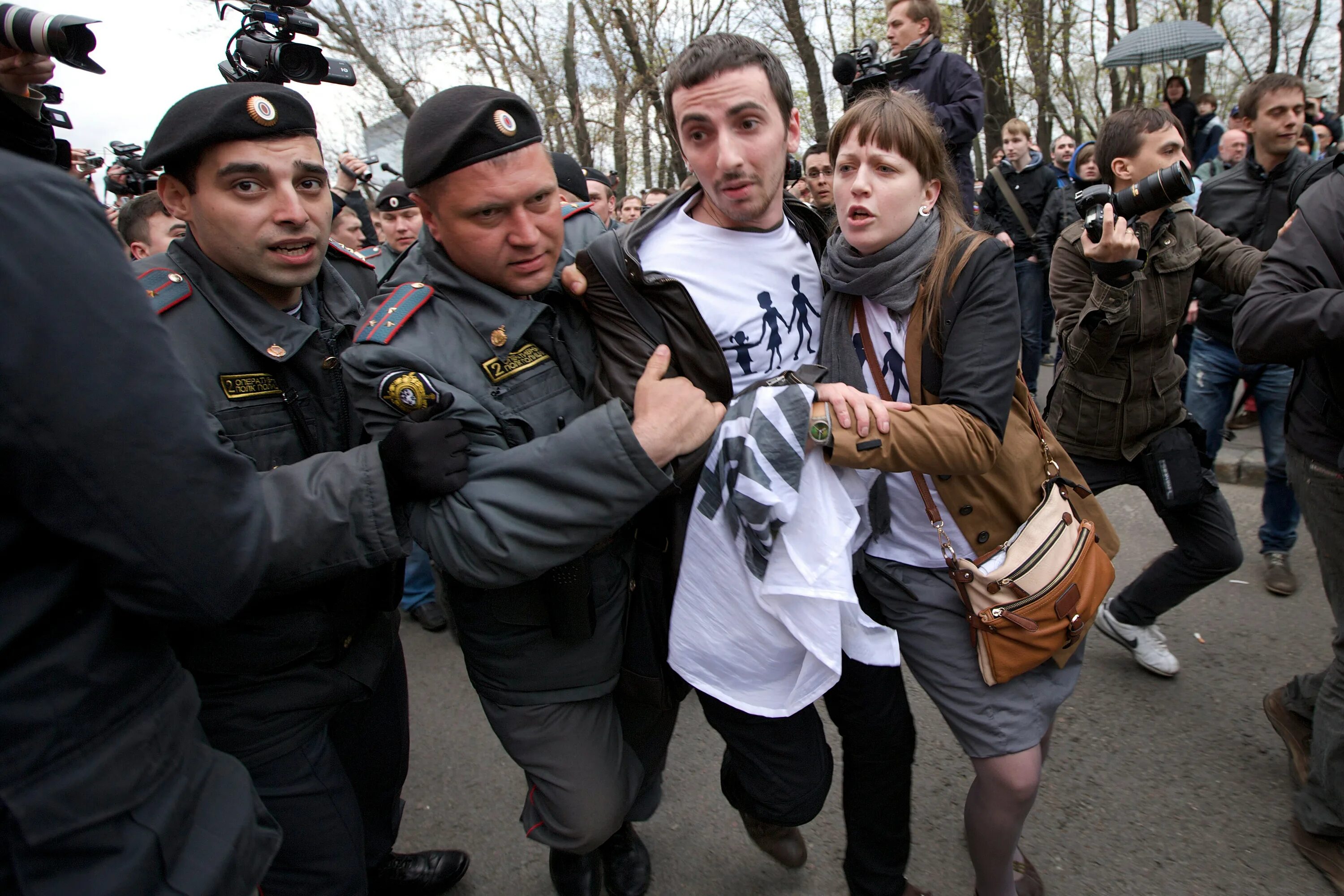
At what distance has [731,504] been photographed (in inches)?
69.4

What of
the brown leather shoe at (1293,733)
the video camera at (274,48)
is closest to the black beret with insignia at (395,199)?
the video camera at (274,48)

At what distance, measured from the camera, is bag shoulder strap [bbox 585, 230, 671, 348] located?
1860 millimetres

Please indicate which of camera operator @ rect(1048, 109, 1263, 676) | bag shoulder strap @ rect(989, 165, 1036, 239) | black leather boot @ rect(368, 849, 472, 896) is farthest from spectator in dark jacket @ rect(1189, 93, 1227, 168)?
black leather boot @ rect(368, 849, 472, 896)

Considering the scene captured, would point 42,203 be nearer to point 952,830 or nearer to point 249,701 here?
point 249,701

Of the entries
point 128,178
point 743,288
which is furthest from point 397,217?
point 743,288

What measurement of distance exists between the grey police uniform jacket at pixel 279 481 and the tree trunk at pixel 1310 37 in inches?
973

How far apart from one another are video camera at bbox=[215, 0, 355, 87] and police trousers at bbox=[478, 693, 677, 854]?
1805 mm

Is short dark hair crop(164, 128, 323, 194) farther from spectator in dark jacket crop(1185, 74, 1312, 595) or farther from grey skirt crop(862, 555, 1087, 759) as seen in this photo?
spectator in dark jacket crop(1185, 74, 1312, 595)

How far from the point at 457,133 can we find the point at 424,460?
0.70 meters

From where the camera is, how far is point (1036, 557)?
1.86 meters

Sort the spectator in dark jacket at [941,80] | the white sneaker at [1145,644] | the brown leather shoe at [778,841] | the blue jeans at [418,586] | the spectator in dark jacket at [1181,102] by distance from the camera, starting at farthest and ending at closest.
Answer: the spectator in dark jacket at [1181,102] < the spectator in dark jacket at [941,80] < the blue jeans at [418,586] < the white sneaker at [1145,644] < the brown leather shoe at [778,841]

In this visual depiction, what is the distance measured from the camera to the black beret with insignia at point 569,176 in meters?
4.02

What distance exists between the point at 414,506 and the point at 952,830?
1.96 metres

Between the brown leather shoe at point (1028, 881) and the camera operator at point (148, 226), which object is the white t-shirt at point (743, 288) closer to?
the brown leather shoe at point (1028, 881)
